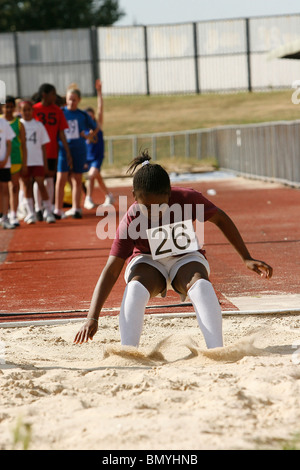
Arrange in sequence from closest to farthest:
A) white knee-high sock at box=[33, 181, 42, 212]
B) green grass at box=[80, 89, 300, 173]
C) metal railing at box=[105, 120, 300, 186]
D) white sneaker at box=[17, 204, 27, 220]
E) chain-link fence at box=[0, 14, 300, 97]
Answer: white knee-high sock at box=[33, 181, 42, 212]
white sneaker at box=[17, 204, 27, 220]
metal railing at box=[105, 120, 300, 186]
green grass at box=[80, 89, 300, 173]
chain-link fence at box=[0, 14, 300, 97]

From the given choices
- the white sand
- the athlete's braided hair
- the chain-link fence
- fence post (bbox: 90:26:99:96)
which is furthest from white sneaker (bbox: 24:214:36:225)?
fence post (bbox: 90:26:99:96)

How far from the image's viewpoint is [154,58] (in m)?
46.8

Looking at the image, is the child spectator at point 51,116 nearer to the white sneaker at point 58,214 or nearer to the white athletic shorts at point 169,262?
the white sneaker at point 58,214

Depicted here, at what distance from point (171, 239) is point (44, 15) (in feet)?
188

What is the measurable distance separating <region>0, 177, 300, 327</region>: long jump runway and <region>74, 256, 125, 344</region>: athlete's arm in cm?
130

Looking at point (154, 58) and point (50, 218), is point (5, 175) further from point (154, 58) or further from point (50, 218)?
point (154, 58)

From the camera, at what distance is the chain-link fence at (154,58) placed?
45.3m

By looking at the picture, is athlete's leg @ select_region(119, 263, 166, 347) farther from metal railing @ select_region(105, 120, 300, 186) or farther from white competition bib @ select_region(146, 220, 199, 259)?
metal railing @ select_region(105, 120, 300, 186)

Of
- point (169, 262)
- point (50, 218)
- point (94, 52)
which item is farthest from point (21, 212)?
point (94, 52)

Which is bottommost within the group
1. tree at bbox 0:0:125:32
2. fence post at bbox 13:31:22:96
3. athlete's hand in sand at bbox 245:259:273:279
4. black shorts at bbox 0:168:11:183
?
athlete's hand in sand at bbox 245:259:273:279

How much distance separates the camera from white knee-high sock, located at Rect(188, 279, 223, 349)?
4.89 metres

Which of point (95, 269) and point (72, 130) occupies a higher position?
point (72, 130)
